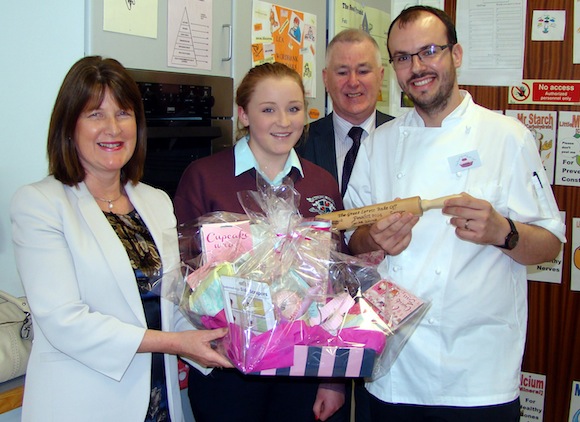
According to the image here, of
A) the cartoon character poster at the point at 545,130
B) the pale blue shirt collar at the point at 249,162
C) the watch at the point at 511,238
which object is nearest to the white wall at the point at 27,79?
the pale blue shirt collar at the point at 249,162

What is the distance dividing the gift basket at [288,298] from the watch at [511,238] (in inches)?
10.2

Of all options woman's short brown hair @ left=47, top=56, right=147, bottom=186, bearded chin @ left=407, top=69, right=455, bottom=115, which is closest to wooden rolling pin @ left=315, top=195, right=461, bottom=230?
bearded chin @ left=407, top=69, right=455, bottom=115

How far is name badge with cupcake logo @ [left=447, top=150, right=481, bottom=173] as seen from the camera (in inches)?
58.6

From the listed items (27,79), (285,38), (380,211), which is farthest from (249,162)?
(285,38)

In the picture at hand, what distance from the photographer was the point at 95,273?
128 centimetres

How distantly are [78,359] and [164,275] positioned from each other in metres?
0.26

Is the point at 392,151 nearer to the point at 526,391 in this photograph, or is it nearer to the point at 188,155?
the point at 188,155

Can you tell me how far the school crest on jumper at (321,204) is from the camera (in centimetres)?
167

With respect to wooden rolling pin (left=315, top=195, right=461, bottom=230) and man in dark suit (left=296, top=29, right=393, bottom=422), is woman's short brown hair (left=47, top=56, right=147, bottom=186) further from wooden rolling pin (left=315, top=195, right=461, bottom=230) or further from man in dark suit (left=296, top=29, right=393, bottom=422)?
man in dark suit (left=296, top=29, right=393, bottom=422)

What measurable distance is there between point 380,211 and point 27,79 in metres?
1.11

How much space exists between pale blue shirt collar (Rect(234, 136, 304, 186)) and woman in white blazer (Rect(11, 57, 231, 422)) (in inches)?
12.4

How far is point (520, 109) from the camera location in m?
2.67

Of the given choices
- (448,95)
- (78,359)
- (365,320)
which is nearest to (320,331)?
(365,320)

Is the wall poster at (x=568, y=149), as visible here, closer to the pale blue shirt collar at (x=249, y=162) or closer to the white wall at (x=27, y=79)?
the pale blue shirt collar at (x=249, y=162)
